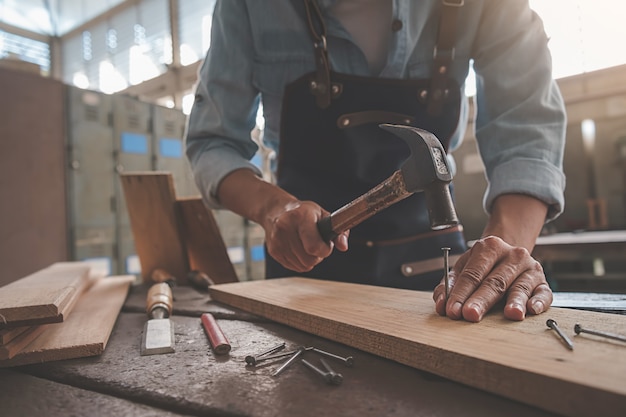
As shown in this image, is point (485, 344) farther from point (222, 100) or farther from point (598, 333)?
point (222, 100)

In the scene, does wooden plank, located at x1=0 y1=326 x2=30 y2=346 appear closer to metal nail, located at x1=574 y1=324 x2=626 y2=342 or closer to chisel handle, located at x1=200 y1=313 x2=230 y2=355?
chisel handle, located at x1=200 y1=313 x2=230 y2=355

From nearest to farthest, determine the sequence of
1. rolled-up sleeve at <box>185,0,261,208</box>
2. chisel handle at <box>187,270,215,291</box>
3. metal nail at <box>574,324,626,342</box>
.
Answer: metal nail at <box>574,324,626,342</box> → rolled-up sleeve at <box>185,0,261,208</box> → chisel handle at <box>187,270,215,291</box>

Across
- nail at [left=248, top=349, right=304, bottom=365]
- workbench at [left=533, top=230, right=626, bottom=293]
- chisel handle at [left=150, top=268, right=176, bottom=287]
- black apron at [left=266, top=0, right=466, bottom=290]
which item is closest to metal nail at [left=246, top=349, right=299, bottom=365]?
nail at [left=248, top=349, right=304, bottom=365]

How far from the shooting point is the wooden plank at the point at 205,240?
5.15 ft

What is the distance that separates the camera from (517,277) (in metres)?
0.78

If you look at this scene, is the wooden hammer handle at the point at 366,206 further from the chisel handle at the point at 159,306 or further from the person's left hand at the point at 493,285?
the chisel handle at the point at 159,306

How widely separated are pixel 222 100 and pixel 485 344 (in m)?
1.05

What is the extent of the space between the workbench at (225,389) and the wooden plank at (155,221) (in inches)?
Answer: 35.0

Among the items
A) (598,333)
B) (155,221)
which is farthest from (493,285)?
(155,221)

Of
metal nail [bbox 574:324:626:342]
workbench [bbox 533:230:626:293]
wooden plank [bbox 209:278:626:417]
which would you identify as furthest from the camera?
workbench [bbox 533:230:626:293]

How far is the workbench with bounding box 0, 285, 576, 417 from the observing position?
1.56 feet

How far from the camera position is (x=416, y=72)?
124 cm

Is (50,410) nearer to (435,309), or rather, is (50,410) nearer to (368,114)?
(435,309)

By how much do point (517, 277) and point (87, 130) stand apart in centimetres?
423
